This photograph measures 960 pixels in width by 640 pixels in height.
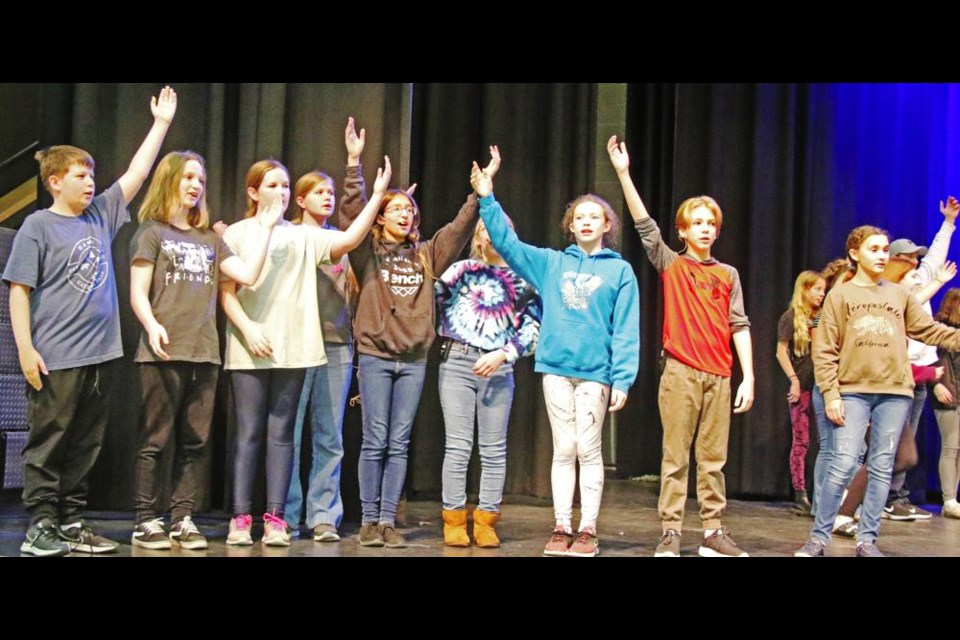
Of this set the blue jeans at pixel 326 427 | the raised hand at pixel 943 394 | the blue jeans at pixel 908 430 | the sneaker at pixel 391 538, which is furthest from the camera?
the raised hand at pixel 943 394

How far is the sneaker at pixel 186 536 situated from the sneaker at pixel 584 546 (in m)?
1.44

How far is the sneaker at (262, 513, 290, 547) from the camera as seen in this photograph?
390 cm

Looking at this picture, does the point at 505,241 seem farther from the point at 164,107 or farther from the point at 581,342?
the point at 164,107

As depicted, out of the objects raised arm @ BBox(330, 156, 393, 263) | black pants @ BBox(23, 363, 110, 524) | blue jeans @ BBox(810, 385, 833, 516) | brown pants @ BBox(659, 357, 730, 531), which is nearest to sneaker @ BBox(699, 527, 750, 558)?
brown pants @ BBox(659, 357, 730, 531)

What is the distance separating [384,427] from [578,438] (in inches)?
32.0

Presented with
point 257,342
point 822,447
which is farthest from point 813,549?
point 257,342

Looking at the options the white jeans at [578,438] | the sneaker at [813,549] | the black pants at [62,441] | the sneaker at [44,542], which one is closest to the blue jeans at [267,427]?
the black pants at [62,441]

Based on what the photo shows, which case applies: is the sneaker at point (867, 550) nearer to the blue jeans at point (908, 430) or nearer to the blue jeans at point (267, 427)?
the blue jeans at point (908, 430)

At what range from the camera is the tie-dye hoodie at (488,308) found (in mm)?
4152
